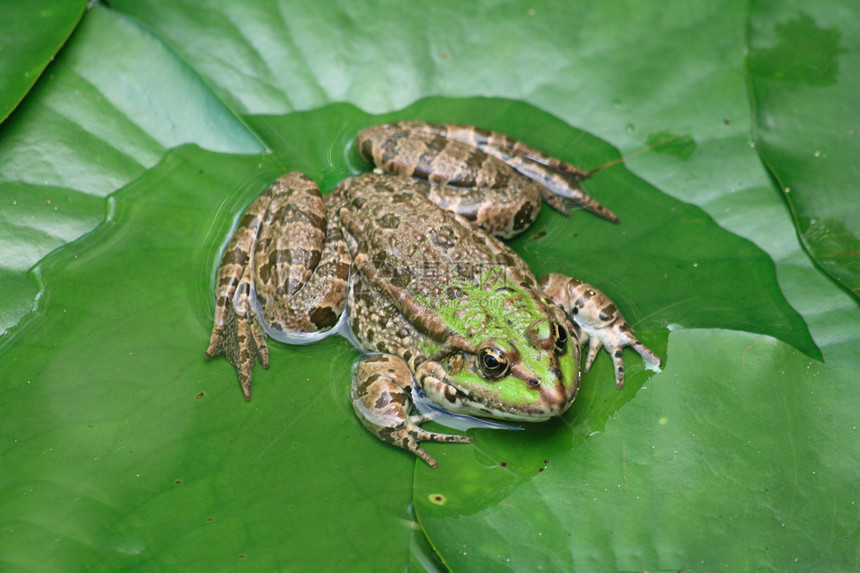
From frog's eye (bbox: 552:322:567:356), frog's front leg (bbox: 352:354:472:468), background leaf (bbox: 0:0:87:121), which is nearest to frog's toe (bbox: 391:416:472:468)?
frog's front leg (bbox: 352:354:472:468)

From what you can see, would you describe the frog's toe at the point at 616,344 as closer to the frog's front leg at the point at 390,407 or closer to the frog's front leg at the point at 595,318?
the frog's front leg at the point at 595,318

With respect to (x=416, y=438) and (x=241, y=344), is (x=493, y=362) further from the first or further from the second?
(x=241, y=344)

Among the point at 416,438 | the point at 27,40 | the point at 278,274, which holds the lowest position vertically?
the point at 416,438

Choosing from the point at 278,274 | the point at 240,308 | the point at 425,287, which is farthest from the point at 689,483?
the point at 240,308

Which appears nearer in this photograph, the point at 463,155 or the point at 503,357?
the point at 503,357

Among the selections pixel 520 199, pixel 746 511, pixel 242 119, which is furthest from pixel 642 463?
pixel 242 119

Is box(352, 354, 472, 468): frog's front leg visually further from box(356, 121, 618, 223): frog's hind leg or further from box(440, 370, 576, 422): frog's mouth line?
box(356, 121, 618, 223): frog's hind leg
